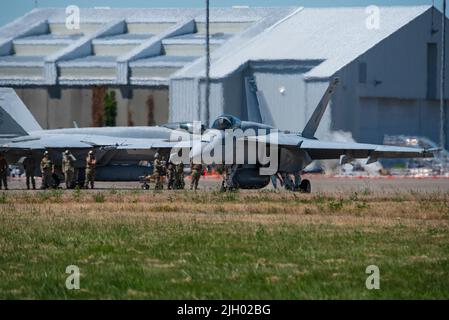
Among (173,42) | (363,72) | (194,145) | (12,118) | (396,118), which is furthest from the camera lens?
(173,42)

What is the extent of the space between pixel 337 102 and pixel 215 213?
38986 mm

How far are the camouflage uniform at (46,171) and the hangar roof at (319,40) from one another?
81.9 ft

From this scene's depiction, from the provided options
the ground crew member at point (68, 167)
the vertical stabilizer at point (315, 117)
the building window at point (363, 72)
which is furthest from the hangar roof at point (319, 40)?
the ground crew member at point (68, 167)

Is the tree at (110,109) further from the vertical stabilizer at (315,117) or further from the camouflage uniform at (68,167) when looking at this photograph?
the vertical stabilizer at (315,117)

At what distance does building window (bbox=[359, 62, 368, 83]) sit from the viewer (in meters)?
65.4

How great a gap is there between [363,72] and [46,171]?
29.0 meters

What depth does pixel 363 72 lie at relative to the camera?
65688 millimetres

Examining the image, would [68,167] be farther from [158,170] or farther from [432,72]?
[432,72]

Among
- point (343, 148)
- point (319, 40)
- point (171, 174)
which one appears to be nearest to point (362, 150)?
point (343, 148)

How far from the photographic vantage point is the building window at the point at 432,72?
71.9 metres
